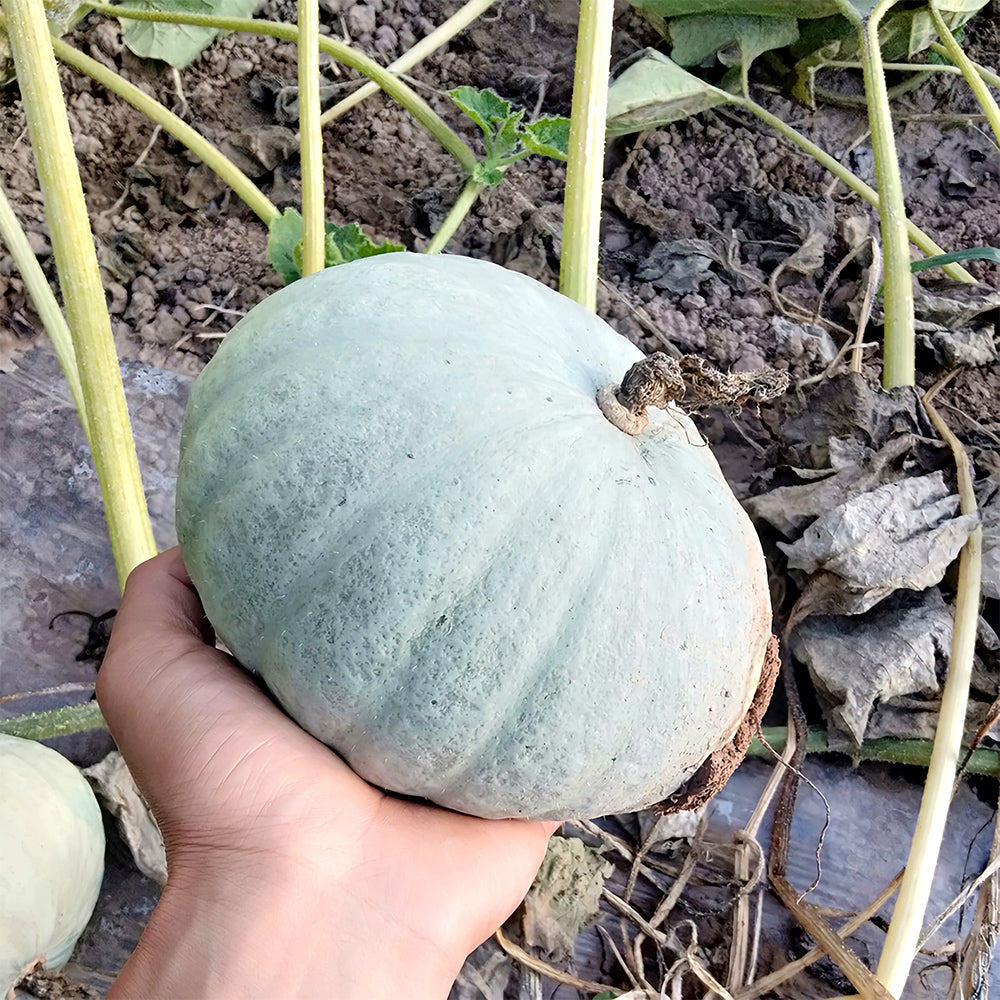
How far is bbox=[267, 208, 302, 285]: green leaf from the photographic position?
1.61 m

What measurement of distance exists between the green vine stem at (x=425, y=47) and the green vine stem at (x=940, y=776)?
Result: 1.55 m

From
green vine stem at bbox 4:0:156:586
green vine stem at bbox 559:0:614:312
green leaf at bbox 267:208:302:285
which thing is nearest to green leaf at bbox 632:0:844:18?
green vine stem at bbox 559:0:614:312

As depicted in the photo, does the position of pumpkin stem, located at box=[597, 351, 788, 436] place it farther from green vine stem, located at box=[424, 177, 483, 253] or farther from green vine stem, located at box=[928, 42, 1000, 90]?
green vine stem, located at box=[928, 42, 1000, 90]

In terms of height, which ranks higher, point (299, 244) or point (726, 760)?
point (299, 244)

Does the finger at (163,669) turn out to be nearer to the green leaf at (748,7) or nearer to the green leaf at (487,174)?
the green leaf at (487,174)

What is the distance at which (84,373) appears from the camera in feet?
4.41

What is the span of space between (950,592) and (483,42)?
1783 millimetres

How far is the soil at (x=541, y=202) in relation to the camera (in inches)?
80.9

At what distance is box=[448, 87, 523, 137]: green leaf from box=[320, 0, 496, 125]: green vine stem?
55cm

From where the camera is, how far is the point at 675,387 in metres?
0.92

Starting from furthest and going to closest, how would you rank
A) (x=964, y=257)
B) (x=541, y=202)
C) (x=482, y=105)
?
(x=541, y=202) < (x=964, y=257) < (x=482, y=105)

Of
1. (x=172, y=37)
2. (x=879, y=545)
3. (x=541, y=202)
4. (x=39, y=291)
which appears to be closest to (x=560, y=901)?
(x=879, y=545)

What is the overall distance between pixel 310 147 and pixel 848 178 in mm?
1322

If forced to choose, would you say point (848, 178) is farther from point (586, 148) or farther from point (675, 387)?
point (675, 387)
